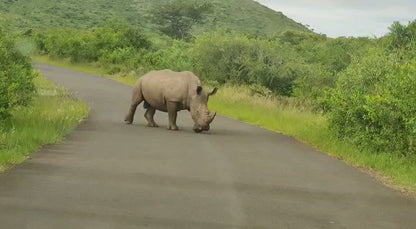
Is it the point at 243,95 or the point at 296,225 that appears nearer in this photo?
the point at 296,225

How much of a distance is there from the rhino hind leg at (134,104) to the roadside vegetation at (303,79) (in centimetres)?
436

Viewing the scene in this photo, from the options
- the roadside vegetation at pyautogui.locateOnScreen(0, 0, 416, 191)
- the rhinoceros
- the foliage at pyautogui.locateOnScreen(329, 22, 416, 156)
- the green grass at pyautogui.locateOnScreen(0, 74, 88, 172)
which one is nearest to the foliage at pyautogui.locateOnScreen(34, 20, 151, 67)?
the roadside vegetation at pyautogui.locateOnScreen(0, 0, 416, 191)

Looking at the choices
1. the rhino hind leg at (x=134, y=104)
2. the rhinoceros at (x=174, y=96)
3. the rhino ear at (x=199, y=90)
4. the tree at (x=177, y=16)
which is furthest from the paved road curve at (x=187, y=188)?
the tree at (x=177, y=16)

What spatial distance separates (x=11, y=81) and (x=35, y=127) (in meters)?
1.19

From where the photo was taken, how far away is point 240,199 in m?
9.02

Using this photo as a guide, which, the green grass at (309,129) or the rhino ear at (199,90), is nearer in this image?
the green grass at (309,129)

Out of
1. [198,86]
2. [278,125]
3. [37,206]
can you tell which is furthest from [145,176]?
[278,125]

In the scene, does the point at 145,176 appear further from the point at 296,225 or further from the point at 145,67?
the point at 145,67

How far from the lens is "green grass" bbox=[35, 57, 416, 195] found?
12.6 meters

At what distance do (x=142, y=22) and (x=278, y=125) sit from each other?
75.9 m

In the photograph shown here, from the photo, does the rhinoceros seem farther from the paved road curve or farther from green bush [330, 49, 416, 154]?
green bush [330, 49, 416, 154]

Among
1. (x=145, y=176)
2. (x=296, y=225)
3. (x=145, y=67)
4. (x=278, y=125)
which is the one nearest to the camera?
(x=296, y=225)

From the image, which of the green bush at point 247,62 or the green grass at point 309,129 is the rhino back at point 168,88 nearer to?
the green grass at point 309,129

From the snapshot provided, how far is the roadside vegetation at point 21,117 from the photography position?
40.0ft
